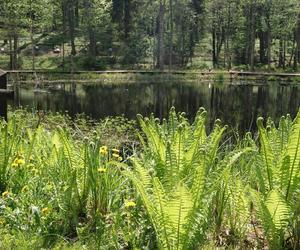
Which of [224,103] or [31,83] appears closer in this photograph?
[224,103]

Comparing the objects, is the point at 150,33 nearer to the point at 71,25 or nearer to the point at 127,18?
the point at 127,18

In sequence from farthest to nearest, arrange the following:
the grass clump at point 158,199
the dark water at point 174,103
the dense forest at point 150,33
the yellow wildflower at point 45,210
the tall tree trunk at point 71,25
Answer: the tall tree trunk at point 71,25, the dense forest at point 150,33, the dark water at point 174,103, the yellow wildflower at point 45,210, the grass clump at point 158,199

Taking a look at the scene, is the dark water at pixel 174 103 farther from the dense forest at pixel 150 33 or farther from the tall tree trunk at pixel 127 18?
the tall tree trunk at pixel 127 18

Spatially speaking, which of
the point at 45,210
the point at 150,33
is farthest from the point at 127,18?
the point at 45,210

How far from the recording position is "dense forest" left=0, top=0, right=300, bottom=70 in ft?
136

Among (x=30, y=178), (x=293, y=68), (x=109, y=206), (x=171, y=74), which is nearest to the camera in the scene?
(x=109, y=206)

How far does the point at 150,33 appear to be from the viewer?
168 feet

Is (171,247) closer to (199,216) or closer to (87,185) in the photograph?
(199,216)

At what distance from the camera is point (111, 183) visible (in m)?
3.66

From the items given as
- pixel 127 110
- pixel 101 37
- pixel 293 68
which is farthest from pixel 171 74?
pixel 127 110

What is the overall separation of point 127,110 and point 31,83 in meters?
15.7

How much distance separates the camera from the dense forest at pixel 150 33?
41325 millimetres

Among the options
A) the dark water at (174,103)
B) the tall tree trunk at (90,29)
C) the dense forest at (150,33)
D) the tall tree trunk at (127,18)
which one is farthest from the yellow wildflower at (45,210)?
Answer: the tall tree trunk at (127,18)

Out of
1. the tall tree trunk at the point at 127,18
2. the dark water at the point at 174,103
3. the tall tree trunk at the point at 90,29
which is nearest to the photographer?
the dark water at the point at 174,103
